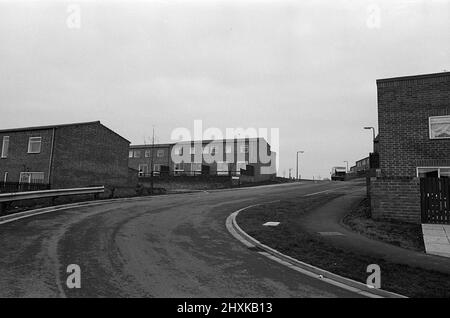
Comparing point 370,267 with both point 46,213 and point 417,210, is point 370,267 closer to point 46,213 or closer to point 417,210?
point 417,210

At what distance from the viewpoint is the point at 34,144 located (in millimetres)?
32188

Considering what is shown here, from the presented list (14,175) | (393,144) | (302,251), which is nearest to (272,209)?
(393,144)

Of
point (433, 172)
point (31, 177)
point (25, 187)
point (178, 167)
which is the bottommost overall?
point (25, 187)

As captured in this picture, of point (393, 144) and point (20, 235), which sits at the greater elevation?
point (393, 144)

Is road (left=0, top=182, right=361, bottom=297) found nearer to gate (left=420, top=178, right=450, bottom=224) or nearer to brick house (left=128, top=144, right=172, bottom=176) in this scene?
gate (left=420, top=178, right=450, bottom=224)

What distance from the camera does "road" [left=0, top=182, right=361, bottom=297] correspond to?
609cm

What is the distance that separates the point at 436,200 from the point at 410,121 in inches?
142

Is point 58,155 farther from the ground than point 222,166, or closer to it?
closer to it

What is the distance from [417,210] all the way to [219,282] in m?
11.8

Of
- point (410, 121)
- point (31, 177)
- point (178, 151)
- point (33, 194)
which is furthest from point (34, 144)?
point (178, 151)

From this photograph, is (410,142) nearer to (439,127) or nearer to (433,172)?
(439,127)

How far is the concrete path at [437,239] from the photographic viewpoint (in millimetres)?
10442

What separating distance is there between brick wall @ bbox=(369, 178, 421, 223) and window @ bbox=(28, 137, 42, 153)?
1097 inches
